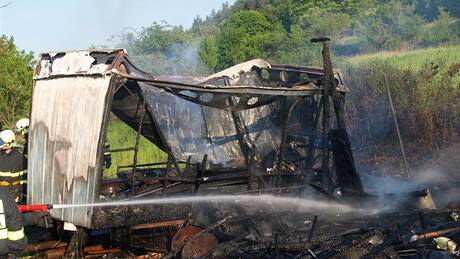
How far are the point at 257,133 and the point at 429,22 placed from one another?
27.1 m

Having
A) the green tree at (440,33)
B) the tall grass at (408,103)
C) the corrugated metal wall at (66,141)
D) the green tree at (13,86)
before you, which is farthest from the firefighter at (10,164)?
the green tree at (440,33)

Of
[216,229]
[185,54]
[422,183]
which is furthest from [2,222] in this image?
[185,54]

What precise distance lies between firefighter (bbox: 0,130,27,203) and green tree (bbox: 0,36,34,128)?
451 inches

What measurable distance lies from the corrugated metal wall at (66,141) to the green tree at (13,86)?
38.2ft

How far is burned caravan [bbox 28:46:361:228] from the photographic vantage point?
8.55 meters

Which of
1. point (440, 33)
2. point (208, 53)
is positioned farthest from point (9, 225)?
point (440, 33)

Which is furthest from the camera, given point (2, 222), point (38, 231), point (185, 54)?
A: point (185, 54)

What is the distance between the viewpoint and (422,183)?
12.8 metres

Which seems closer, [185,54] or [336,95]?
[336,95]

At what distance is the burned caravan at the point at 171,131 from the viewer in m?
8.55

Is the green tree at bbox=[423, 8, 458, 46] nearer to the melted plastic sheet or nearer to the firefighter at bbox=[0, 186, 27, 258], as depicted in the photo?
the melted plastic sheet

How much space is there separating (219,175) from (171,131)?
1.64 m

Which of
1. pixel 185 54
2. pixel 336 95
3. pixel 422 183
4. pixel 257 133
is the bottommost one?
pixel 422 183

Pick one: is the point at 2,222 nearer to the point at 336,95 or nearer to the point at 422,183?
the point at 336,95
